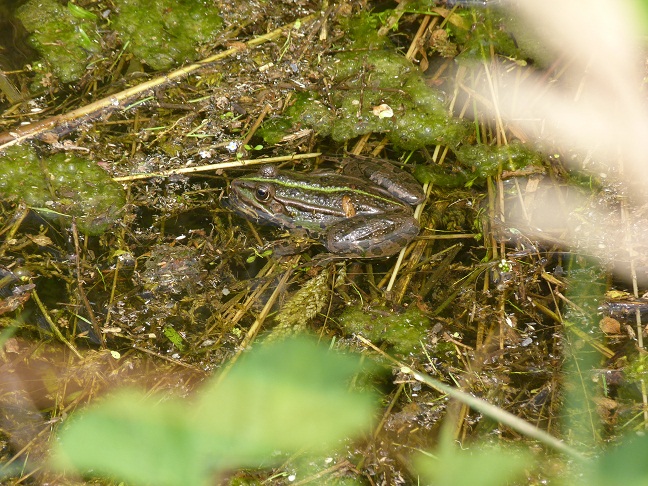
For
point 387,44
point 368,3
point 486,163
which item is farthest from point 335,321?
point 368,3

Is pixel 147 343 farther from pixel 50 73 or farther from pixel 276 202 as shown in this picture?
pixel 50 73

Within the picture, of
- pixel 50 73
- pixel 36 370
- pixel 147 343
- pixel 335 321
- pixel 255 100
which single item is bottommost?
pixel 36 370

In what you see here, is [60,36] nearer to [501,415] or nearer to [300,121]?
[300,121]

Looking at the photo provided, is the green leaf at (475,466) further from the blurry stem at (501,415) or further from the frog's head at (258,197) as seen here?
the frog's head at (258,197)

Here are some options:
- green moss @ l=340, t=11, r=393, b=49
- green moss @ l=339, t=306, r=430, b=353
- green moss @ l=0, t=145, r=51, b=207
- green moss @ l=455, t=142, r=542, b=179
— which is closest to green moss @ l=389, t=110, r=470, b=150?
green moss @ l=455, t=142, r=542, b=179

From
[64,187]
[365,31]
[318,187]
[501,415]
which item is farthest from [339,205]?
[64,187]

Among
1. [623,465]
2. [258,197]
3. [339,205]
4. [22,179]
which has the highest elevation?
[339,205]

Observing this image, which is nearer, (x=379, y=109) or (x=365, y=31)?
(x=379, y=109)
